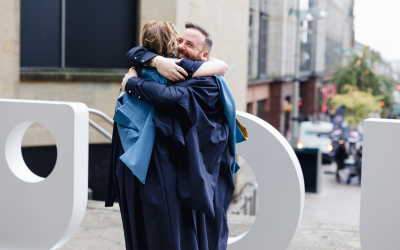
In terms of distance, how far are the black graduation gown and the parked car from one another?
1889 cm

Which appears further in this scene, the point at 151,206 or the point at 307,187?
the point at 307,187

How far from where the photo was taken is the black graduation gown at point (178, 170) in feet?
8.89

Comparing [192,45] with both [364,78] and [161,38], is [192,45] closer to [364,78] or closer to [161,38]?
[161,38]

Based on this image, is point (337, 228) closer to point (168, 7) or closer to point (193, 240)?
point (193, 240)

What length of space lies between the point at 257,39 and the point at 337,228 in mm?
20705

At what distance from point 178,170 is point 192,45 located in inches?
29.8

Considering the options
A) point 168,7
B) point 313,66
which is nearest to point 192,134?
point 168,7

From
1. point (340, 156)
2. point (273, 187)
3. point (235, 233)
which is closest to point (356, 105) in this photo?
point (340, 156)

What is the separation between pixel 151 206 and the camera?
275 centimetres

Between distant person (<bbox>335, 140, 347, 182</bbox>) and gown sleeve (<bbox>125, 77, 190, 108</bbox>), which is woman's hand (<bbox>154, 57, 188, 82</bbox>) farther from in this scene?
distant person (<bbox>335, 140, 347, 182</bbox>)

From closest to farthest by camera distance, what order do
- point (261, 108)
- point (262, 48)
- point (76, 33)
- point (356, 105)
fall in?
1. point (76, 33)
2. point (356, 105)
3. point (262, 48)
4. point (261, 108)

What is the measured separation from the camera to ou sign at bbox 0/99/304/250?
3.77 m

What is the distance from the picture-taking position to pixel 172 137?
2.76 metres

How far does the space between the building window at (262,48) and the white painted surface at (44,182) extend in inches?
887
